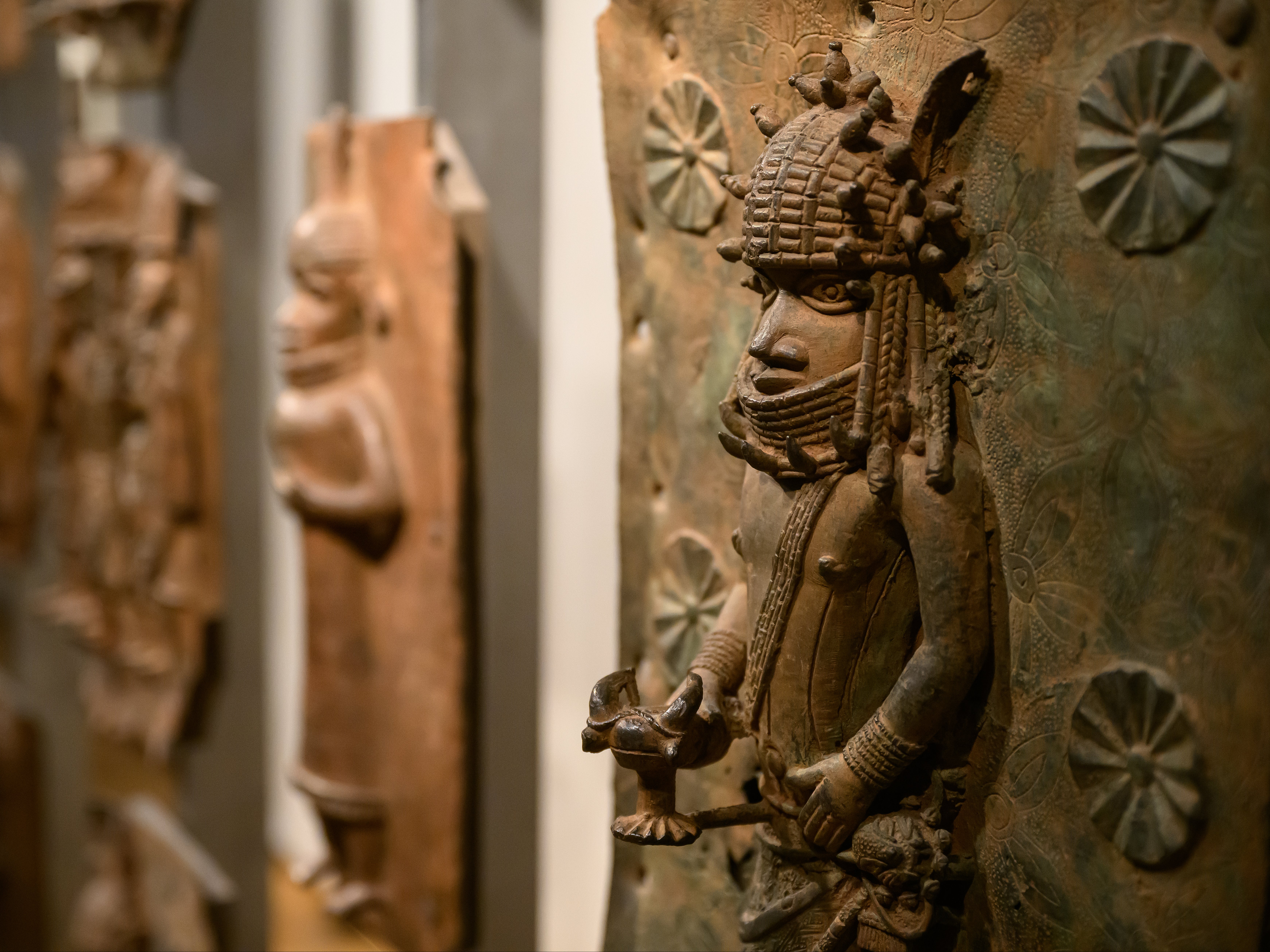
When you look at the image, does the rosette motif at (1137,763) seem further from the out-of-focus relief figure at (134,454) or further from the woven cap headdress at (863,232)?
the out-of-focus relief figure at (134,454)

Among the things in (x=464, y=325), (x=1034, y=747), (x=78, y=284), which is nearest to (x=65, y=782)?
(x=78, y=284)

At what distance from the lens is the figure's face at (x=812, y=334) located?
93 cm

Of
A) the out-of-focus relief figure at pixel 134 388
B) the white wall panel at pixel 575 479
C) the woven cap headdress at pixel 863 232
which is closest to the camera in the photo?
the woven cap headdress at pixel 863 232

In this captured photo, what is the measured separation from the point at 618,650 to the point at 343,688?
0.62 m

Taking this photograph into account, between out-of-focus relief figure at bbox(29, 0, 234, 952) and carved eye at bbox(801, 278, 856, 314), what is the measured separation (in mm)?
1511

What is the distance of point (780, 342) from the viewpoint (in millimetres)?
937

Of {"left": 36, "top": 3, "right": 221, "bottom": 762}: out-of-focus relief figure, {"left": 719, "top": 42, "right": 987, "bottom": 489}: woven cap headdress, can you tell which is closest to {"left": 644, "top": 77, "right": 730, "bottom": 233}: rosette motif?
{"left": 719, "top": 42, "right": 987, "bottom": 489}: woven cap headdress

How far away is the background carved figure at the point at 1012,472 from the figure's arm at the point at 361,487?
2.39 ft

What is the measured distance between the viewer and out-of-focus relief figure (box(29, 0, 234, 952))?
2.24 m

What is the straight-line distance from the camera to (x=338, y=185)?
5.79ft

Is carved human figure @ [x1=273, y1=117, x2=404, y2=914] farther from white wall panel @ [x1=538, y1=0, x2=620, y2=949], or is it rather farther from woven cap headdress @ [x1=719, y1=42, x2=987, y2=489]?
woven cap headdress @ [x1=719, y1=42, x2=987, y2=489]

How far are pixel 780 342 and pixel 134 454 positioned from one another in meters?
1.75

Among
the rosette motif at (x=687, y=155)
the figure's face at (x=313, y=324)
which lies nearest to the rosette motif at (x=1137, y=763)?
the rosette motif at (x=687, y=155)

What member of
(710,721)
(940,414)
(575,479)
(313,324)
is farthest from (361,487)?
(940,414)
